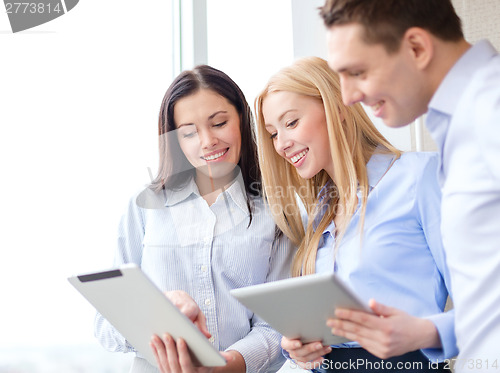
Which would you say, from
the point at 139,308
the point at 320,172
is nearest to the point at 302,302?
the point at 139,308

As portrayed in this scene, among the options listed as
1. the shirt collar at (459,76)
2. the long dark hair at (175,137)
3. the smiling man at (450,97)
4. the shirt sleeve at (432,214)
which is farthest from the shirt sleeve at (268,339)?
the shirt collar at (459,76)

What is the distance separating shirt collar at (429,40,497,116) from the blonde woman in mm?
377

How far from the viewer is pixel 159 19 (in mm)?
2205

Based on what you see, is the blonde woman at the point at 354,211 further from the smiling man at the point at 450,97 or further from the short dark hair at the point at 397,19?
the short dark hair at the point at 397,19

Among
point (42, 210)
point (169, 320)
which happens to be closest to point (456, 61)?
point (169, 320)

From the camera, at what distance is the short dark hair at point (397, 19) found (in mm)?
948

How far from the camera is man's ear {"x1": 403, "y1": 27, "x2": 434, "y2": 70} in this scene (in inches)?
37.2

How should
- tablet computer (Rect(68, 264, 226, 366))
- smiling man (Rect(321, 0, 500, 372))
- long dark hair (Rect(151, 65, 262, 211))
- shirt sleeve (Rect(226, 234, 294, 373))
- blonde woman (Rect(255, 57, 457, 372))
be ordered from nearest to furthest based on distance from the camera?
smiling man (Rect(321, 0, 500, 372))
tablet computer (Rect(68, 264, 226, 366))
blonde woman (Rect(255, 57, 457, 372))
shirt sleeve (Rect(226, 234, 294, 373))
long dark hair (Rect(151, 65, 262, 211))

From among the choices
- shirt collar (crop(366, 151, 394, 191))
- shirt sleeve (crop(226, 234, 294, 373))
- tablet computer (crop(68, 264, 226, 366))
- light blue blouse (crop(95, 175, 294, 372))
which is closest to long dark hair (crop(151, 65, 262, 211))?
light blue blouse (crop(95, 175, 294, 372))

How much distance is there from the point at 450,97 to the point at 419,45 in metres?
0.10

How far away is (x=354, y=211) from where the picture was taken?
1401 millimetres

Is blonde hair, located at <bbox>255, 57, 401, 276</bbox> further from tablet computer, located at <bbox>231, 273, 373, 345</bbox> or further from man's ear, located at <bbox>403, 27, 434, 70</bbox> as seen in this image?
man's ear, located at <bbox>403, 27, 434, 70</bbox>

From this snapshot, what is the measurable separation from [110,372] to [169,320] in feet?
2.73

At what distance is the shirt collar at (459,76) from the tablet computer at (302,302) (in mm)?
350
